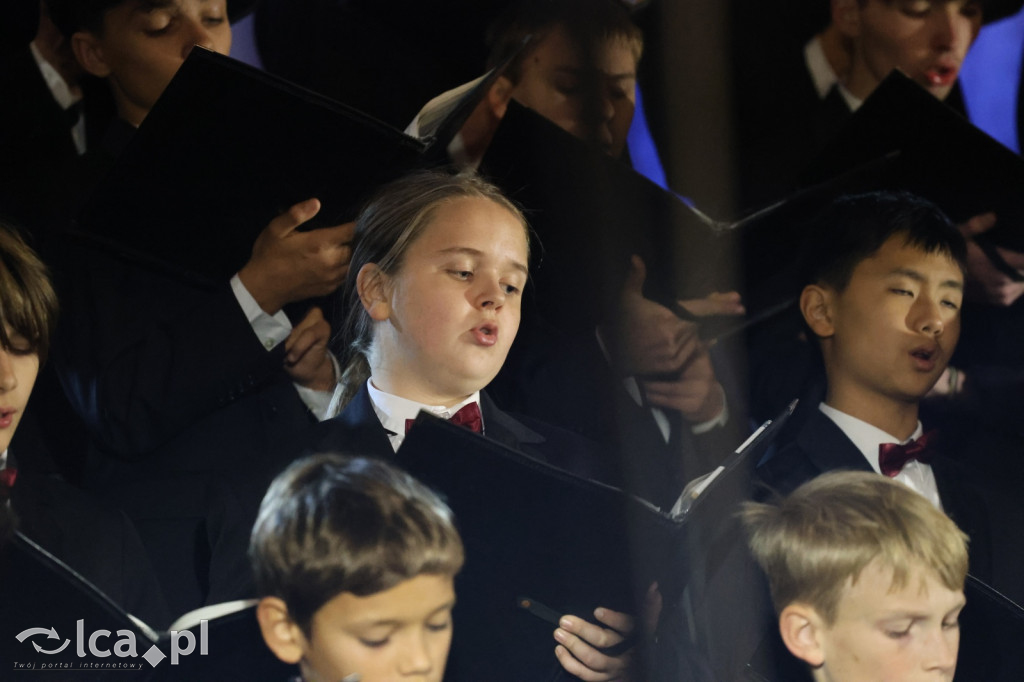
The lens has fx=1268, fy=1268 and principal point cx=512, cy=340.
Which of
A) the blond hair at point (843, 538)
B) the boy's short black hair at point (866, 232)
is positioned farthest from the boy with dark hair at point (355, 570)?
the boy's short black hair at point (866, 232)

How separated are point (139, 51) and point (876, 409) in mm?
A: 1511

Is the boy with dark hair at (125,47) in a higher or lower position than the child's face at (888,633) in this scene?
higher

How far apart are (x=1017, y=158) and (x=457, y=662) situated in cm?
145

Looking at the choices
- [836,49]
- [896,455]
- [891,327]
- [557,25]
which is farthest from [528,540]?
[836,49]

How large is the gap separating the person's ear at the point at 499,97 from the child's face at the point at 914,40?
734mm

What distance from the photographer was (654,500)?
7.49 feet

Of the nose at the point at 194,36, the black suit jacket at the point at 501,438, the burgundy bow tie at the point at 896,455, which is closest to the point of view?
the black suit jacket at the point at 501,438

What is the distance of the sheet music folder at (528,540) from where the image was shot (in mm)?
2039

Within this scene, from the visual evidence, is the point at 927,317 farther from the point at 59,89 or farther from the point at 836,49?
the point at 59,89

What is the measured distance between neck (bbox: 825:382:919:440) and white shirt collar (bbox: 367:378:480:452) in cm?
75

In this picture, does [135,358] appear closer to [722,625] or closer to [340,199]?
[340,199]

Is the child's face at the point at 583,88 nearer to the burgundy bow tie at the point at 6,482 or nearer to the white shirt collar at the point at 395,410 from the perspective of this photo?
the white shirt collar at the point at 395,410

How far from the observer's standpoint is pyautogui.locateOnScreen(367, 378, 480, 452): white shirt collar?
7.11ft

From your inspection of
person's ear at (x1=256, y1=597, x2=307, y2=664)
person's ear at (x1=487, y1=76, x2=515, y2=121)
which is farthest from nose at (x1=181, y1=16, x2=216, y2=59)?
person's ear at (x1=256, y1=597, x2=307, y2=664)
